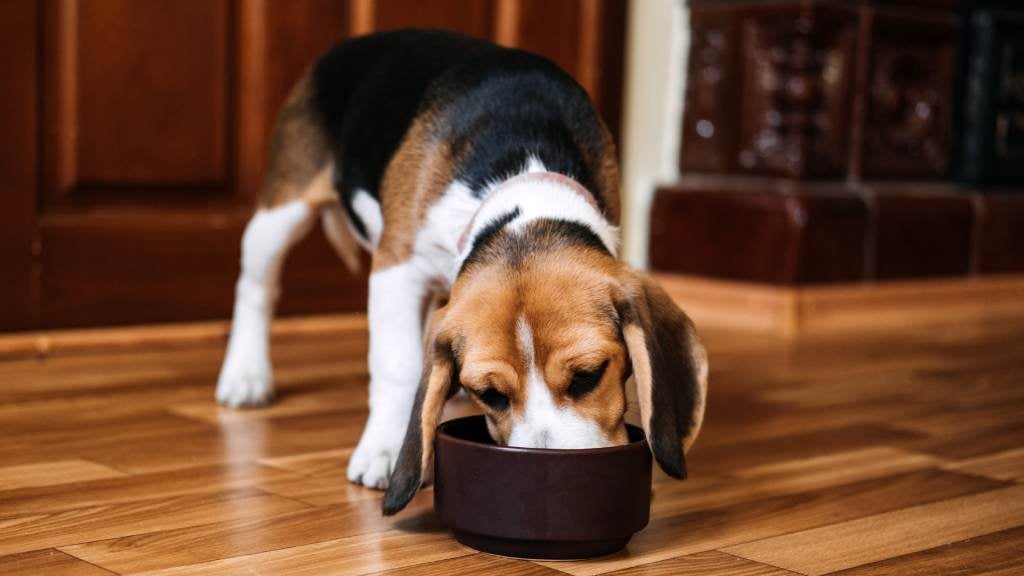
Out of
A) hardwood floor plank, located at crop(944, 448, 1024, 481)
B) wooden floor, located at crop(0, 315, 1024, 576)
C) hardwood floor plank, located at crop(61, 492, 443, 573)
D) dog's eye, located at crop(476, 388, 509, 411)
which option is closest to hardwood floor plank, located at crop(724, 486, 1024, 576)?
wooden floor, located at crop(0, 315, 1024, 576)

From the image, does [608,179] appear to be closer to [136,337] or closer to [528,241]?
[528,241]

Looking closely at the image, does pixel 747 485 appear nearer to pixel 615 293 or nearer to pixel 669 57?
pixel 615 293

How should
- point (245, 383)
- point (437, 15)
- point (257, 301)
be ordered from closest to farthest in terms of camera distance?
point (245, 383), point (257, 301), point (437, 15)

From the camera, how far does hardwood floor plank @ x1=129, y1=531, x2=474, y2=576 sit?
181 cm

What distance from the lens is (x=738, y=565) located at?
75.7 inches

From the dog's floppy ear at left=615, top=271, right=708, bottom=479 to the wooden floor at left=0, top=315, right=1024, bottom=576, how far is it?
196mm

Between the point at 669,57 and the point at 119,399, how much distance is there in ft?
9.35

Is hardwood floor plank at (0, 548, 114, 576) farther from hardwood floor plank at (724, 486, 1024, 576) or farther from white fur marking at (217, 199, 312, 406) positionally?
white fur marking at (217, 199, 312, 406)

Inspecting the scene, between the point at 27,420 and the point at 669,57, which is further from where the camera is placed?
the point at 669,57

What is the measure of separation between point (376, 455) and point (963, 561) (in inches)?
40.1

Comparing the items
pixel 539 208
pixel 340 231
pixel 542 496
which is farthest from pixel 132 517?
pixel 340 231

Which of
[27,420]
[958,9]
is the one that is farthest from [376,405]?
[958,9]

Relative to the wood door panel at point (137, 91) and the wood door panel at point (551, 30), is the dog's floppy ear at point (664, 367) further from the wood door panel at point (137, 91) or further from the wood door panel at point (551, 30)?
the wood door panel at point (551, 30)

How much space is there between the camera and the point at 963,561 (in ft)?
6.47
